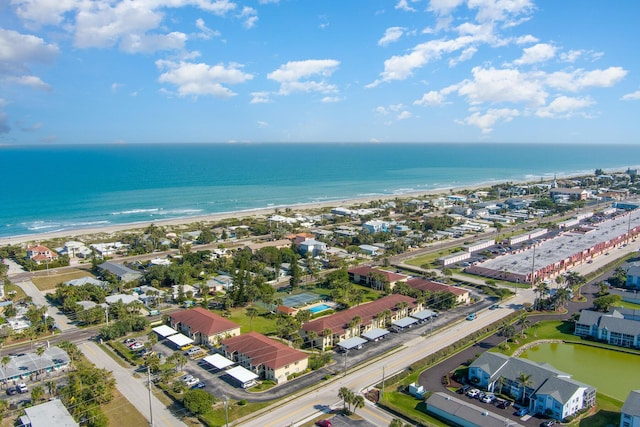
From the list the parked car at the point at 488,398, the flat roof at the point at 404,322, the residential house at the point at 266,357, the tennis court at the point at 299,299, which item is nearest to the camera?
the parked car at the point at 488,398

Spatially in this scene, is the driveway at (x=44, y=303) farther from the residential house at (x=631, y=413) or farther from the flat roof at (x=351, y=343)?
the residential house at (x=631, y=413)

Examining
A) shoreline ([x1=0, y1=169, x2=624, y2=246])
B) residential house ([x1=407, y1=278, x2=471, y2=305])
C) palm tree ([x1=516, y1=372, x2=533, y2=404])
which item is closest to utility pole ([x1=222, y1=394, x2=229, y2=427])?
palm tree ([x1=516, y1=372, x2=533, y2=404])

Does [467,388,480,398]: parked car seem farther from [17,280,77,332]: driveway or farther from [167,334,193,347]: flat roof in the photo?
[17,280,77,332]: driveway

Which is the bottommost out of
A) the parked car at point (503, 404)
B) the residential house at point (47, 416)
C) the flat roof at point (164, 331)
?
the parked car at point (503, 404)

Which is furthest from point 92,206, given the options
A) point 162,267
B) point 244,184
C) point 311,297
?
point 311,297

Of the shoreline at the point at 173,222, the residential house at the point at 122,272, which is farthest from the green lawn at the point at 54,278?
the shoreline at the point at 173,222

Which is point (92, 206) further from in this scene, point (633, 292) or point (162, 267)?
point (633, 292)

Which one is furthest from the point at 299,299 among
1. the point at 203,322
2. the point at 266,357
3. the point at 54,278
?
the point at 54,278
